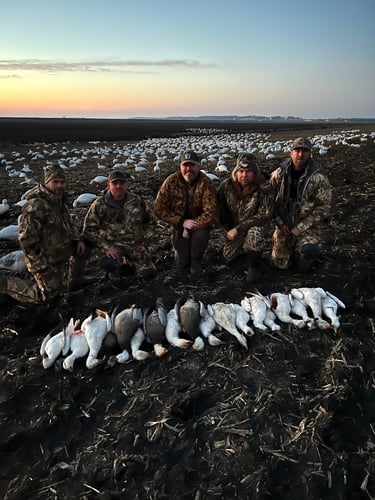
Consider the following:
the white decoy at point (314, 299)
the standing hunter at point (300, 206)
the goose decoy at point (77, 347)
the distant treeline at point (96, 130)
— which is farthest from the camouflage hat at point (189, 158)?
the distant treeline at point (96, 130)

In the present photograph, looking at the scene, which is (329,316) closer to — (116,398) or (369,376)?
(369,376)

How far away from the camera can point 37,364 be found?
346cm

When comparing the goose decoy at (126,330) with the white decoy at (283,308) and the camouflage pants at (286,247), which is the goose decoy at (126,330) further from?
the camouflage pants at (286,247)

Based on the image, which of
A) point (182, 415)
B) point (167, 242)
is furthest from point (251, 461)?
point (167, 242)

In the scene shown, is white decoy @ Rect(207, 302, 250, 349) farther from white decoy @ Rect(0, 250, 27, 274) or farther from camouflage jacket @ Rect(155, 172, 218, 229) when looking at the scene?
white decoy @ Rect(0, 250, 27, 274)

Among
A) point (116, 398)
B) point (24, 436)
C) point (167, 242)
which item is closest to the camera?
point (24, 436)

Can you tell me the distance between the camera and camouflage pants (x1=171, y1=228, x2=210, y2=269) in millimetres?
4758

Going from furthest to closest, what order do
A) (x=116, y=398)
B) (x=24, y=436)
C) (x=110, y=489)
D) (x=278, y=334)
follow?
(x=278, y=334)
(x=116, y=398)
(x=24, y=436)
(x=110, y=489)

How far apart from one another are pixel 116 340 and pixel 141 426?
0.92 metres

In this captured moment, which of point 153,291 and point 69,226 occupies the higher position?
point 69,226

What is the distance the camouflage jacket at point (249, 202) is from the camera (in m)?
4.63

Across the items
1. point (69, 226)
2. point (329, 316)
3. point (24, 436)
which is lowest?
point (24, 436)

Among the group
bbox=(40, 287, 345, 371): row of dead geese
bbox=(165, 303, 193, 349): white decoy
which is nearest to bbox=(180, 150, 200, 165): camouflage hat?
bbox=(40, 287, 345, 371): row of dead geese

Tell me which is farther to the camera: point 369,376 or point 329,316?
point 329,316
